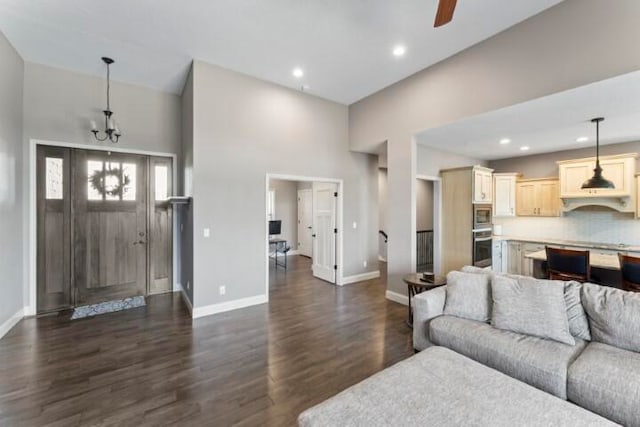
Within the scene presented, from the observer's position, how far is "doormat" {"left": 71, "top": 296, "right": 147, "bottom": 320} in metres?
3.84

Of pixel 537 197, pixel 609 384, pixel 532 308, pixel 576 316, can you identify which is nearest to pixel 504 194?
pixel 537 197

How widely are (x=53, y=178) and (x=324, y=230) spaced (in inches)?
181

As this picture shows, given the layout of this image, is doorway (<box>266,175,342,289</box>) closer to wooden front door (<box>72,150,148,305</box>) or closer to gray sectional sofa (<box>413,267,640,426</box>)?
wooden front door (<box>72,150,148,305</box>)

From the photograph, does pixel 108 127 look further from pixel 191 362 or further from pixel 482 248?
pixel 482 248

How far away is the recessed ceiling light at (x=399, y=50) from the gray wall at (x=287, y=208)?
572 centimetres

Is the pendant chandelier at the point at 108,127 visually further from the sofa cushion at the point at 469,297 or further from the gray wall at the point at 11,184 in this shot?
the sofa cushion at the point at 469,297

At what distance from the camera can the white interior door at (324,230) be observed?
552cm

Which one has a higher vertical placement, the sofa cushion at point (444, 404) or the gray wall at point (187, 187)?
the gray wall at point (187, 187)

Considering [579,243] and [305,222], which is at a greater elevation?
[305,222]

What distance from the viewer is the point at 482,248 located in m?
5.30

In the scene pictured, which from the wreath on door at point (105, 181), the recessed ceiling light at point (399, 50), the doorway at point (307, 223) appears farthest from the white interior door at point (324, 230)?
the wreath on door at point (105, 181)

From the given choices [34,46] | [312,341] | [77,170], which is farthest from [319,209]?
[34,46]

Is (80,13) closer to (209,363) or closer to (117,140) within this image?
(117,140)

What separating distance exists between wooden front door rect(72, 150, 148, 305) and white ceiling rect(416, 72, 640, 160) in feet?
16.2
